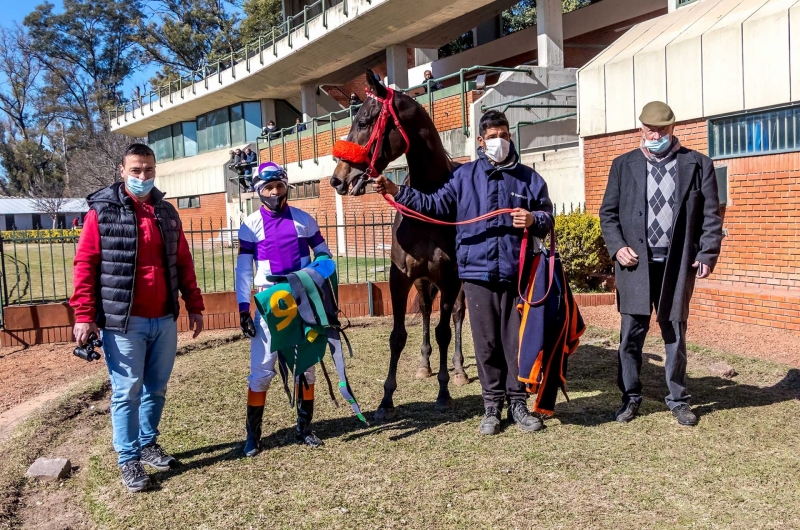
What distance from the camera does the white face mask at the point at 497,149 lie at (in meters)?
4.38

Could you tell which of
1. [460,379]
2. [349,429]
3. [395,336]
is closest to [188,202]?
[460,379]

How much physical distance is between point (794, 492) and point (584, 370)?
295 centimetres

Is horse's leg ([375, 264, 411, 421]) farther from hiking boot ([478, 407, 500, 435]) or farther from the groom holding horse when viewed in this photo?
hiking boot ([478, 407, 500, 435])

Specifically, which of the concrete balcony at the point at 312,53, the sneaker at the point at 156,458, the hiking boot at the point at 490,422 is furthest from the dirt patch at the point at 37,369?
the concrete balcony at the point at 312,53

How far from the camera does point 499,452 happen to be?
4195mm

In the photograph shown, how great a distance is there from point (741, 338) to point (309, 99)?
76.6ft

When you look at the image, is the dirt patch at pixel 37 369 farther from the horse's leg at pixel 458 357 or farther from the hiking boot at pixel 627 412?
the hiking boot at pixel 627 412

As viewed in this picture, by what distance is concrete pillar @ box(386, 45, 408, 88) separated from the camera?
22031 mm

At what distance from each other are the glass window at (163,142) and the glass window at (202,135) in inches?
149

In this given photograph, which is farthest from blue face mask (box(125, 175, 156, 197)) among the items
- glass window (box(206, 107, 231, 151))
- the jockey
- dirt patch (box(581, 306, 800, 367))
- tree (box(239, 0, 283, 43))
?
tree (box(239, 0, 283, 43))

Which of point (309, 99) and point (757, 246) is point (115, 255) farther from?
point (309, 99)

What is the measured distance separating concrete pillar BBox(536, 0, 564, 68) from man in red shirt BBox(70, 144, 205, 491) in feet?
45.1

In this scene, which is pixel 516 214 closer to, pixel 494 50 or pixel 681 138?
pixel 681 138

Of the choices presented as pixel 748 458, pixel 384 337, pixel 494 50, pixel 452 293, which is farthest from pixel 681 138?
pixel 494 50
